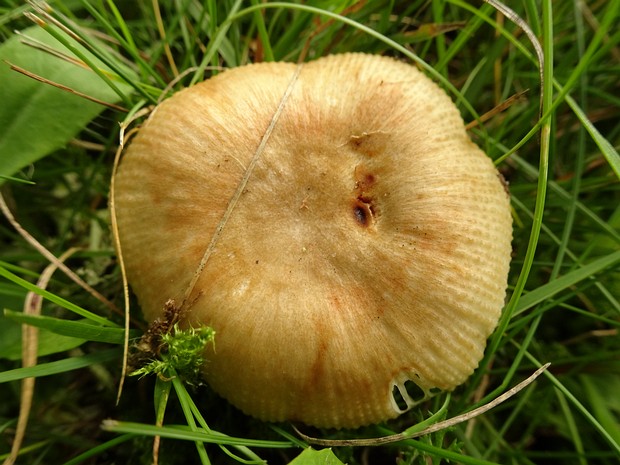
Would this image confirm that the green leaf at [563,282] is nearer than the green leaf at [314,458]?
No

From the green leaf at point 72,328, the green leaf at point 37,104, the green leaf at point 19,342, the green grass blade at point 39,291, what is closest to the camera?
the green leaf at point 72,328

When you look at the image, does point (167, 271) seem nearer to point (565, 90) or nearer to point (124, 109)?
point (124, 109)

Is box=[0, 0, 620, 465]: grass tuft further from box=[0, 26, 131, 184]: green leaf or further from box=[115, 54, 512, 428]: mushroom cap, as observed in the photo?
box=[115, 54, 512, 428]: mushroom cap

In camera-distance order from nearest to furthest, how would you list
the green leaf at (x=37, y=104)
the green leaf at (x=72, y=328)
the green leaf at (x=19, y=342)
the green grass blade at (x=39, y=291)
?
the green leaf at (x=72, y=328) < the green grass blade at (x=39, y=291) < the green leaf at (x=19, y=342) < the green leaf at (x=37, y=104)

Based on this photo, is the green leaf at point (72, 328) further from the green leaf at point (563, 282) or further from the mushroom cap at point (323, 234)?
the green leaf at point (563, 282)

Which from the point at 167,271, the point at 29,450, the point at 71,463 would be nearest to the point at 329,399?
the point at 167,271

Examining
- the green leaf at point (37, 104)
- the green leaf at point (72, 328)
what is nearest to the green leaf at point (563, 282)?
the green leaf at point (72, 328)

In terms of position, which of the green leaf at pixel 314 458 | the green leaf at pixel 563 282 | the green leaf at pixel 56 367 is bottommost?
the green leaf at pixel 314 458
